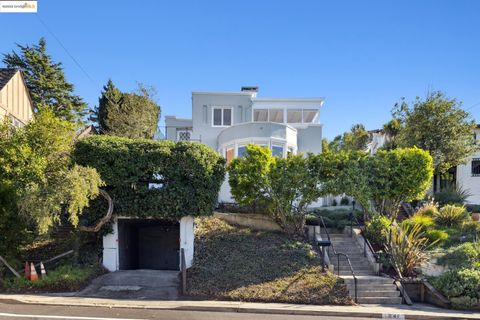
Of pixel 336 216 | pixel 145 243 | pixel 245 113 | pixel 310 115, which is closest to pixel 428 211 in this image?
pixel 336 216

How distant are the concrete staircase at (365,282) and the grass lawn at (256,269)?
0.63 metres

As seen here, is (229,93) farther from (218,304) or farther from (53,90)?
(53,90)

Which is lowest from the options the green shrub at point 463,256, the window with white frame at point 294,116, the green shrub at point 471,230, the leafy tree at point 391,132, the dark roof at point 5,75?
the green shrub at point 463,256

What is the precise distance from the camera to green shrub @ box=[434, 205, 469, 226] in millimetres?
15734

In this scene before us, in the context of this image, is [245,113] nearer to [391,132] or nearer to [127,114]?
[127,114]

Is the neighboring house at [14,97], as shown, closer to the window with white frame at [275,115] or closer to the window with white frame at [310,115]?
the window with white frame at [275,115]

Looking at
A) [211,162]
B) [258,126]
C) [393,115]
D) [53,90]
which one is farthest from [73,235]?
[53,90]

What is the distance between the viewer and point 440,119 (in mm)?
19906

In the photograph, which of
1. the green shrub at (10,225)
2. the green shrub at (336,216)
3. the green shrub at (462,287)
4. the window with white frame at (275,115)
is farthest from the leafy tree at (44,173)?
the window with white frame at (275,115)

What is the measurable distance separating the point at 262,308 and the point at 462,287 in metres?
5.73

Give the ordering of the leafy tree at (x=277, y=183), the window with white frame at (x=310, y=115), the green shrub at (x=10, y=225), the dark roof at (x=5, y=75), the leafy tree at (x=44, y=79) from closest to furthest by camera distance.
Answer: the green shrub at (x=10, y=225) → the leafy tree at (x=277, y=183) → the dark roof at (x=5, y=75) → the window with white frame at (x=310, y=115) → the leafy tree at (x=44, y=79)

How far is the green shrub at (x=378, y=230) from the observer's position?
1330cm

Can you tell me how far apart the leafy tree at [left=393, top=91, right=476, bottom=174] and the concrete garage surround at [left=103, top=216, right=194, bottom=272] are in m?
14.9

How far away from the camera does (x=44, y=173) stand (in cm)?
1112
